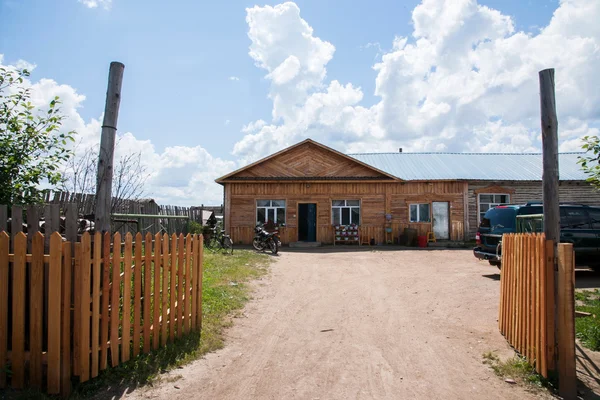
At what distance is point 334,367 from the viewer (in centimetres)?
452

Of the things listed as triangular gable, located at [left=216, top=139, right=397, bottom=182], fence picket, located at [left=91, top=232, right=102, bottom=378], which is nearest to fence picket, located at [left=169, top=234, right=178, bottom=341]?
fence picket, located at [left=91, top=232, right=102, bottom=378]

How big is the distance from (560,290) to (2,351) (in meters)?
5.41

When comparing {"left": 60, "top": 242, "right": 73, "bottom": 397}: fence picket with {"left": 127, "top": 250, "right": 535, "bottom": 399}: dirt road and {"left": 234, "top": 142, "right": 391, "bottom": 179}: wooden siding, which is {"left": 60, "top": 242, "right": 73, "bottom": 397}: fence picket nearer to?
{"left": 127, "top": 250, "right": 535, "bottom": 399}: dirt road

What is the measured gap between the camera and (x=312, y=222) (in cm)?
2175

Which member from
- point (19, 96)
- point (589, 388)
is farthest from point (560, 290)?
point (19, 96)

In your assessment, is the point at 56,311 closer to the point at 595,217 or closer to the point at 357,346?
the point at 357,346

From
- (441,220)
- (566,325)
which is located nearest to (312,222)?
(441,220)

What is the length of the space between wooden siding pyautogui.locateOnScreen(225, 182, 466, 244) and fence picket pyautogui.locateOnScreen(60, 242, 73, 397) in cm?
1775

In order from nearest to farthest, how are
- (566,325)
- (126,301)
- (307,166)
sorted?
(566,325), (126,301), (307,166)

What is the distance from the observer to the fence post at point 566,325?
3910 millimetres

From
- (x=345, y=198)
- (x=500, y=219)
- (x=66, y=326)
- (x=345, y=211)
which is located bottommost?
(x=66, y=326)

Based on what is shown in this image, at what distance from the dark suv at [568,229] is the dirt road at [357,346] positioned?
112cm

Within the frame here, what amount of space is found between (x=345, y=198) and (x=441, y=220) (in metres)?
5.26

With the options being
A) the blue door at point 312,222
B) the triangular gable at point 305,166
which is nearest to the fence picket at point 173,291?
the triangular gable at point 305,166
